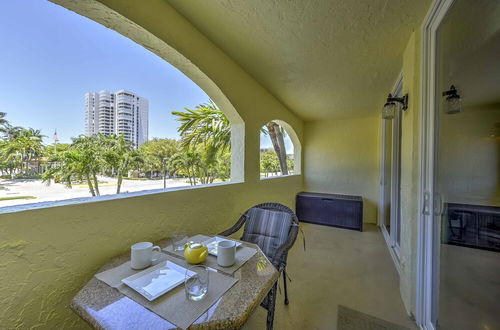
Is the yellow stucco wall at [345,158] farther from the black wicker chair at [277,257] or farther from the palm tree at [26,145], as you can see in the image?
the palm tree at [26,145]

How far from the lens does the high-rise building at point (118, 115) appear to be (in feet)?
4.70

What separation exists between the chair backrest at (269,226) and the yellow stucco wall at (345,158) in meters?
3.04

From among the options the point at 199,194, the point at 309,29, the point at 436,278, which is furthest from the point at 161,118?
the point at 436,278

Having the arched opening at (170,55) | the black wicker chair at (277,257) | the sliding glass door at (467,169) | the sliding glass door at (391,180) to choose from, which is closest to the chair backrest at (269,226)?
the black wicker chair at (277,257)

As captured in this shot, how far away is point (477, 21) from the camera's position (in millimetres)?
1079

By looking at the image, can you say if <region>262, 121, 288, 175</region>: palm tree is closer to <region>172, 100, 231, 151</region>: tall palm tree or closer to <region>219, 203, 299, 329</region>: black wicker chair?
<region>172, 100, 231, 151</region>: tall palm tree

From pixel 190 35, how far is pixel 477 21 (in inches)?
75.3

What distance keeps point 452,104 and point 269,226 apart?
4.92 ft

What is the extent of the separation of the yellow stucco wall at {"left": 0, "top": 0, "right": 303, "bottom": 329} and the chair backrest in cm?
45

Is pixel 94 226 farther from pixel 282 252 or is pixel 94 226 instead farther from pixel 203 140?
pixel 203 140

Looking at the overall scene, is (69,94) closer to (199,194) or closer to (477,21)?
(199,194)

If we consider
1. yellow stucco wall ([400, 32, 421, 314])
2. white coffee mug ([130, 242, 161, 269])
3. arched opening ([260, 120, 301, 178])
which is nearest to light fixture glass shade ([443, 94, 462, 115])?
yellow stucco wall ([400, 32, 421, 314])

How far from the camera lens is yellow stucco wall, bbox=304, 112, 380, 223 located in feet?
13.2

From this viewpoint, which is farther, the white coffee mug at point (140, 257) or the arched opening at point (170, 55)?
the arched opening at point (170, 55)
